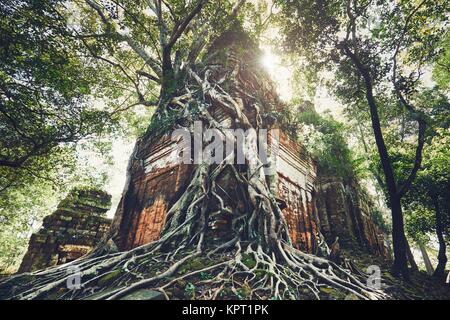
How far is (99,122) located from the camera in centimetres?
723

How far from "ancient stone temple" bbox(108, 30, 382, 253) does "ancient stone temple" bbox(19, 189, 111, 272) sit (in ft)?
6.12

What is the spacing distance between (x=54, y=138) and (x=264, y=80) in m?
6.78

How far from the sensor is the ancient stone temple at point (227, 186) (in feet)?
18.1

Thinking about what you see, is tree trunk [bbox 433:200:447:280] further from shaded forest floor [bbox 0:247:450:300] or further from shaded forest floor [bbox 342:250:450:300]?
shaded forest floor [bbox 0:247:450:300]

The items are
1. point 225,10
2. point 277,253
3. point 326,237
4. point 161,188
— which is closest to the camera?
point 277,253

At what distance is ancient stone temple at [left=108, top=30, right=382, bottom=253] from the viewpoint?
18.1ft

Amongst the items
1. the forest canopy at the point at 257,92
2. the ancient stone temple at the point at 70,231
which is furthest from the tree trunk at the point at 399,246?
the ancient stone temple at the point at 70,231

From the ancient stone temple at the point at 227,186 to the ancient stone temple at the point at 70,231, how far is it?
1865 mm

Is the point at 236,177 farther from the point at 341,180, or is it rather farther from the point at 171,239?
the point at 341,180

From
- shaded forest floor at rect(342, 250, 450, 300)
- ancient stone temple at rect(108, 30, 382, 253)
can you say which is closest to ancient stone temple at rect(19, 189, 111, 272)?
ancient stone temple at rect(108, 30, 382, 253)

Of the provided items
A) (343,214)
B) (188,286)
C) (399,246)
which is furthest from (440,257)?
(188,286)

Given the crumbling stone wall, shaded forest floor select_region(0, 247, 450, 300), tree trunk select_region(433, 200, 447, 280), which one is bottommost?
shaded forest floor select_region(0, 247, 450, 300)
